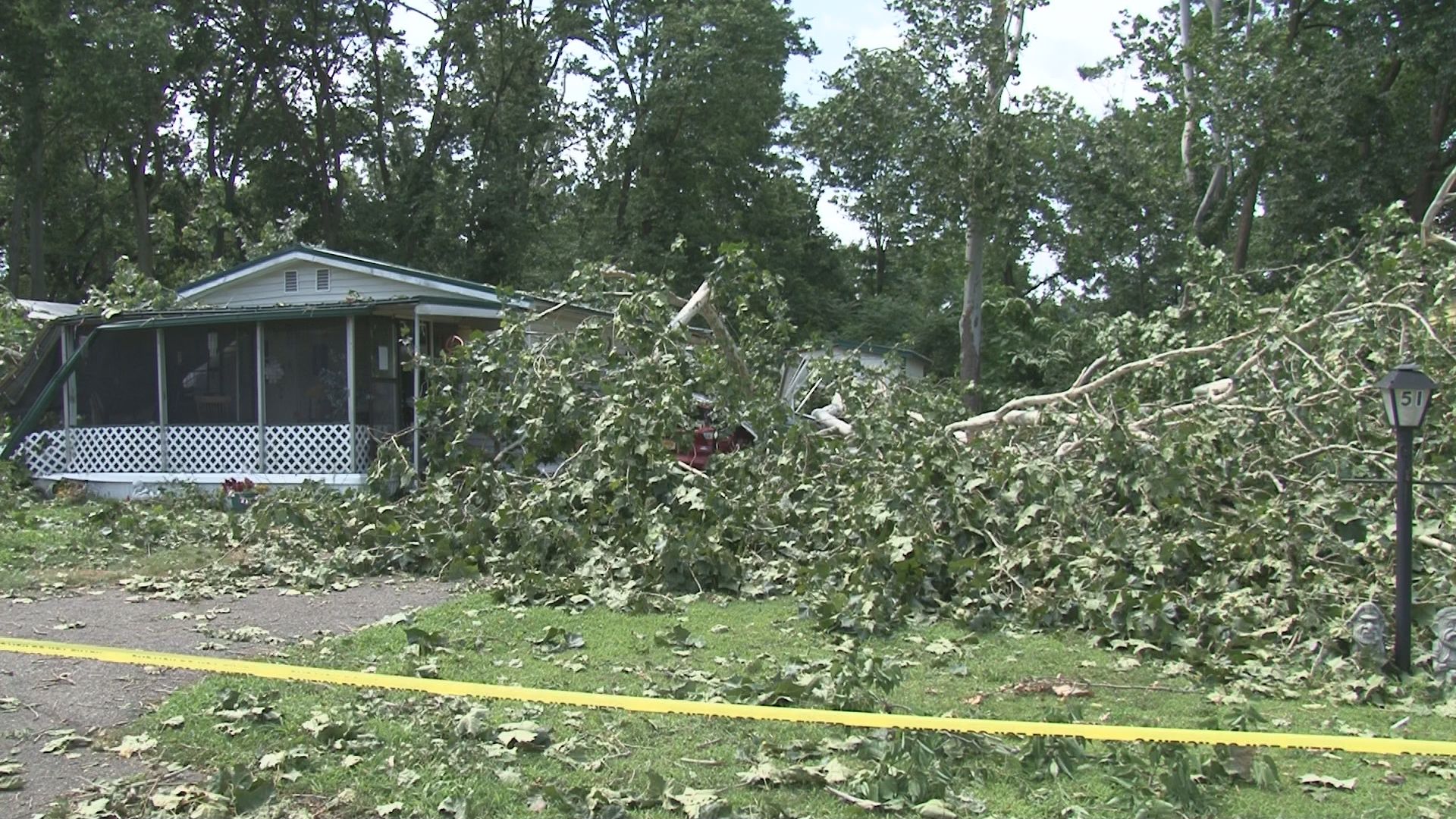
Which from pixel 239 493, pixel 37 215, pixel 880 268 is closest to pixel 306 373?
pixel 239 493

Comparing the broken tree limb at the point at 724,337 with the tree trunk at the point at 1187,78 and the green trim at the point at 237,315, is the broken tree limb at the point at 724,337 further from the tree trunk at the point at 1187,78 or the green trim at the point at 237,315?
the tree trunk at the point at 1187,78

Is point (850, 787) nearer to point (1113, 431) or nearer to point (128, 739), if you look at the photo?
point (128, 739)

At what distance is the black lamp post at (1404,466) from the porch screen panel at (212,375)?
40.7 feet

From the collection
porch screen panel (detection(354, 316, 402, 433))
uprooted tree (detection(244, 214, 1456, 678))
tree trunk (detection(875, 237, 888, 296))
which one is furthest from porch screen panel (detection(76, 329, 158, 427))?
tree trunk (detection(875, 237, 888, 296))

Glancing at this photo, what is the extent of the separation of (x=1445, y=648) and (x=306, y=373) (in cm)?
1224

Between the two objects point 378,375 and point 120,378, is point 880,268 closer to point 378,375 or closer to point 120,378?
point 378,375

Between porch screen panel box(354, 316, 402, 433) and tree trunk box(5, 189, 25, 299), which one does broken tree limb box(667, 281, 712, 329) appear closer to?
porch screen panel box(354, 316, 402, 433)

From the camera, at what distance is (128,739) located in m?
4.50

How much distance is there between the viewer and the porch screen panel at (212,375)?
558 inches

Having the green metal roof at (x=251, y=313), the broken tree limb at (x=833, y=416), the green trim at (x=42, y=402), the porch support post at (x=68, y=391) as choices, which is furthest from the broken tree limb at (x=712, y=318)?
the porch support post at (x=68, y=391)

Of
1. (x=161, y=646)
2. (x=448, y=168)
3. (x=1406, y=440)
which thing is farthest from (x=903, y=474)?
(x=448, y=168)

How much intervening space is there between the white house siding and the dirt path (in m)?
8.48

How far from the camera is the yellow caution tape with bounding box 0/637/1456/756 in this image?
357cm

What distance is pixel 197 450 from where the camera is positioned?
1416 cm
